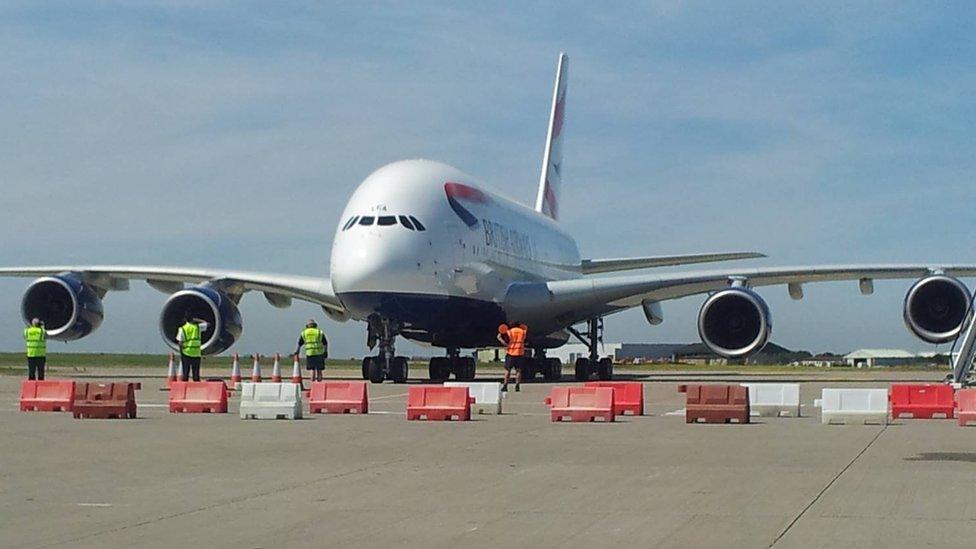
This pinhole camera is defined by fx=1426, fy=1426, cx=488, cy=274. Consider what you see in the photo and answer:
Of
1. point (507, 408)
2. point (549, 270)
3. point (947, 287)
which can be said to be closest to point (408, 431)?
point (507, 408)

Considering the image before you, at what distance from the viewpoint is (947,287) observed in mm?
30109

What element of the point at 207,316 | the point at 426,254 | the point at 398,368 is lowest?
the point at 398,368

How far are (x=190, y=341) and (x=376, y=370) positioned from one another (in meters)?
4.40

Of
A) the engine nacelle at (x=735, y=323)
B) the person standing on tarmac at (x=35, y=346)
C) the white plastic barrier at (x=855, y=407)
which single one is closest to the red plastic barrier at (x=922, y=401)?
the white plastic barrier at (x=855, y=407)

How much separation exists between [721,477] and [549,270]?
85.6 ft

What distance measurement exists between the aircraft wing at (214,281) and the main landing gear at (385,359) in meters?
1.91

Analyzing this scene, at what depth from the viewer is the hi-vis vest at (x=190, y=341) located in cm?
2394

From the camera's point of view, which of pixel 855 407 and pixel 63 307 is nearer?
pixel 855 407

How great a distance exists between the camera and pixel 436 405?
17.1m

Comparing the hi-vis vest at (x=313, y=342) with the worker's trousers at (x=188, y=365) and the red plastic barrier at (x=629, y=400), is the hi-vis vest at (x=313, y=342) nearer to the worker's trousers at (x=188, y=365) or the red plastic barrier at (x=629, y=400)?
the worker's trousers at (x=188, y=365)

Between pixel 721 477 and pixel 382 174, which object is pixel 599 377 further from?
pixel 721 477

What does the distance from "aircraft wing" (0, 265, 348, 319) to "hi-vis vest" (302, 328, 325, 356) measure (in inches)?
67.8

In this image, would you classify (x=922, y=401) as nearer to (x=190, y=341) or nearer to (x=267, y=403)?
(x=267, y=403)

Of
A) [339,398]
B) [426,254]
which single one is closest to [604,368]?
[426,254]
